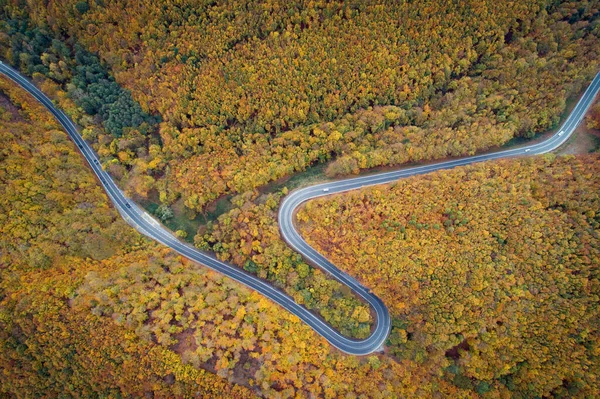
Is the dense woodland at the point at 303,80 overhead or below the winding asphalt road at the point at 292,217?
overhead

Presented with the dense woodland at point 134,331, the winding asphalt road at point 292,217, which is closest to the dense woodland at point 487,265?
the winding asphalt road at point 292,217

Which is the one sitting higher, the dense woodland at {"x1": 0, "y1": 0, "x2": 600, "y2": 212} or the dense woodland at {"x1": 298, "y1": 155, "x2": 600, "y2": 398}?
the dense woodland at {"x1": 0, "y1": 0, "x2": 600, "y2": 212}

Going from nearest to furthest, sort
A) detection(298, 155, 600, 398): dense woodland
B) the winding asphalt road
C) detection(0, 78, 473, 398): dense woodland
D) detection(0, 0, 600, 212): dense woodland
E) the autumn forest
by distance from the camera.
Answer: detection(298, 155, 600, 398): dense woodland
detection(0, 78, 473, 398): dense woodland
the autumn forest
the winding asphalt road
detection(0, 0, 600, 212): dense woodland

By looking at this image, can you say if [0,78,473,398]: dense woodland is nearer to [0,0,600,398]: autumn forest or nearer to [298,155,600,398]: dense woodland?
[0,0,600,398]: autumn forest

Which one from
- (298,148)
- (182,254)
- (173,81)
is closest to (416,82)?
(298,148)

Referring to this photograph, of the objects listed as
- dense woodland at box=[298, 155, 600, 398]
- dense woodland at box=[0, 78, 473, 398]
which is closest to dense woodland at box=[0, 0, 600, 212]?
dense woodland at box=[298, 155, 600, 398]

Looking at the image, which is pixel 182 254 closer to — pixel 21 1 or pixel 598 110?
pixel 21 1

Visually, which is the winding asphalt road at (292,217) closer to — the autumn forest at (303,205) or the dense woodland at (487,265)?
the autumn forest at (303,205)
